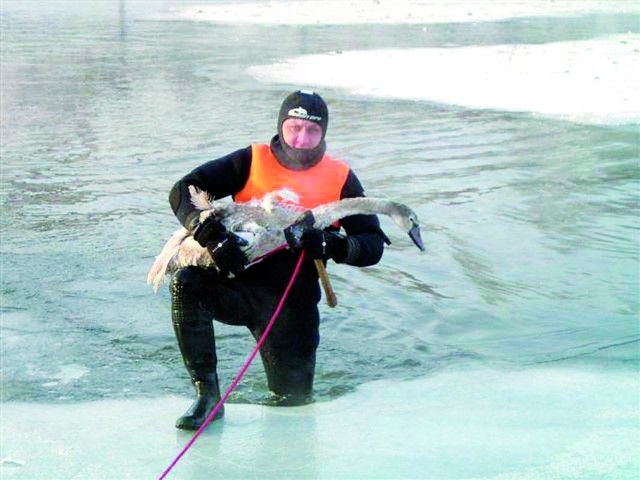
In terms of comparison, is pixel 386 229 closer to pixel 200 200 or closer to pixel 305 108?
pixel 305 108

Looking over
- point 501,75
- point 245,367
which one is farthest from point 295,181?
point 501,75

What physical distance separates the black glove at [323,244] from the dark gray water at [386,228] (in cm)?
41

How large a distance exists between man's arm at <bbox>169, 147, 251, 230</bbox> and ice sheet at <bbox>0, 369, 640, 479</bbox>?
0.86 metres

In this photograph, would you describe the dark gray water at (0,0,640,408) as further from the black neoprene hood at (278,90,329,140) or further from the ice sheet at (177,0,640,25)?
the ice sheet at (177,0,640,25)

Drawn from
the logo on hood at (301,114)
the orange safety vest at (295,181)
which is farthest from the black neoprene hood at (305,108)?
the orange safety vest at (295,181)

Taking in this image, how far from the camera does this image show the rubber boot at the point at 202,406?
4.12 m

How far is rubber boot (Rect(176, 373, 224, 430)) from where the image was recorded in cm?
412

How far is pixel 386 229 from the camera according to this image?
309 inches

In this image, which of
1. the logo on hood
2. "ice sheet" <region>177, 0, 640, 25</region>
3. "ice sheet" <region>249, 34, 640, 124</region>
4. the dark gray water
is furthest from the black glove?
"ice sheet" <region>177, 0, 640, 25</region>

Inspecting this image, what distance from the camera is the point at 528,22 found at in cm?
2642

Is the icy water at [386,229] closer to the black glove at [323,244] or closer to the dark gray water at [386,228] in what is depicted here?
the dark gray water at [386,228]

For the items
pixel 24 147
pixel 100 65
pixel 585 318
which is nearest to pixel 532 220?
pixel 585 318

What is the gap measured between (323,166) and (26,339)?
198 centimetres

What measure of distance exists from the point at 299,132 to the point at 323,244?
0.59 m
